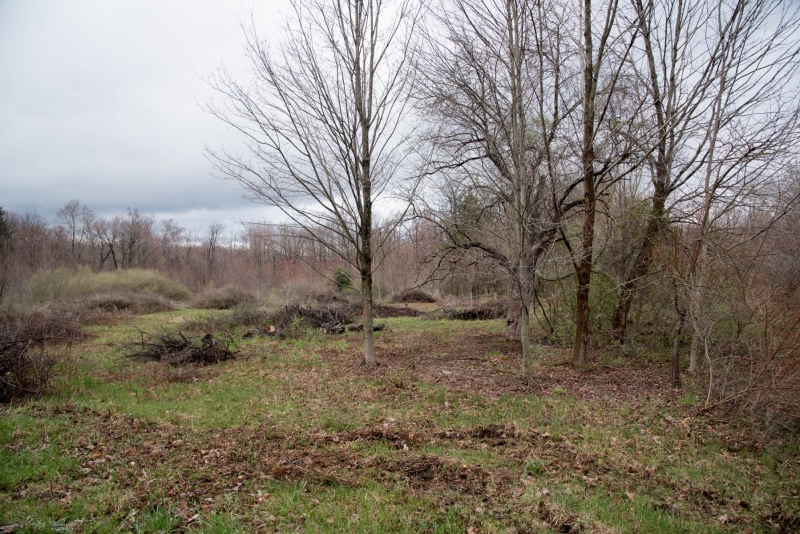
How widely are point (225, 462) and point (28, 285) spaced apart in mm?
26824

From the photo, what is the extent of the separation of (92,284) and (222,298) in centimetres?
784

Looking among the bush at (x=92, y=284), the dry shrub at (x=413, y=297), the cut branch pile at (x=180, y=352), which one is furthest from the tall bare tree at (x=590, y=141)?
the bush at (x=92, y=284)

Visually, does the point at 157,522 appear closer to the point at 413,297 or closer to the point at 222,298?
the point at 222,298

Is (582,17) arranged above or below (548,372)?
above

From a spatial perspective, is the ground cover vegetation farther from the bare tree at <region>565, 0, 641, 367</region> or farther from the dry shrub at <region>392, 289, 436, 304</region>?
the dry shrub at <region>392, 289, 436, 304</region>

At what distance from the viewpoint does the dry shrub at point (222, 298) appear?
95.6ft

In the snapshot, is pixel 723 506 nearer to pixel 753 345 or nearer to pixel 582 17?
pixel 753 345

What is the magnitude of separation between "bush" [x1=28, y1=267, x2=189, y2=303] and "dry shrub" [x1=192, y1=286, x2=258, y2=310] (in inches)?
124

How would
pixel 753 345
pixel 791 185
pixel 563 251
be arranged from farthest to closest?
pixel 563 251 → pixel 791 185 → pixel 753 345

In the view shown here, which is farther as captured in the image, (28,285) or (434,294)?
(434,294)

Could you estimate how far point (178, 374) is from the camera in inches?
354

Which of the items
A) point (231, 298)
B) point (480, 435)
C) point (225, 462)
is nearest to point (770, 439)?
point (480, 435)

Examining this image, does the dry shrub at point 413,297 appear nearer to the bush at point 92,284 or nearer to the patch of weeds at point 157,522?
the bush at point 92,284

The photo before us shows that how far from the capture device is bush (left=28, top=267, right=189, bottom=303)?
25.0 meters
